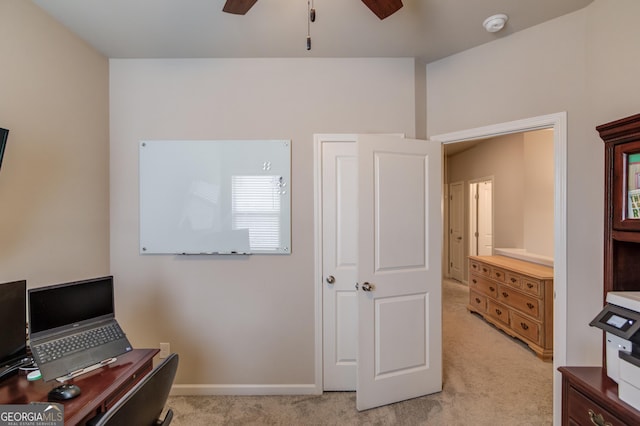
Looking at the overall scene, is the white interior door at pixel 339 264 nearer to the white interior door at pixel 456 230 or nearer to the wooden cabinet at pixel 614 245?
the wooden cabinet at pixel 614 245

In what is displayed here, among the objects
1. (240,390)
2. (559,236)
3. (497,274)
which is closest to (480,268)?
(497,274)

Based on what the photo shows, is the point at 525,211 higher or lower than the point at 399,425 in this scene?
higher

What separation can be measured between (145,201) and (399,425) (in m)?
2.48

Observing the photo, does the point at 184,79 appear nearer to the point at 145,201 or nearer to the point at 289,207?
the point at 145,201

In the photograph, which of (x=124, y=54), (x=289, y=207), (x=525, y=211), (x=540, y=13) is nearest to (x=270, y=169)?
(x=289, y=207)

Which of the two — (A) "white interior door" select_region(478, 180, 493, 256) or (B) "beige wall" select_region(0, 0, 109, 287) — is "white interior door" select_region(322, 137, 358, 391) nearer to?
(B) "beige wall" select_region(0, 0, 109, 287)

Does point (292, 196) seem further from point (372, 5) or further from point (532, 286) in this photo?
point (532, 286)

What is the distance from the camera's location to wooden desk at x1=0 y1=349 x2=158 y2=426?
3.36 ft

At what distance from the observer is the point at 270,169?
2.20 metres

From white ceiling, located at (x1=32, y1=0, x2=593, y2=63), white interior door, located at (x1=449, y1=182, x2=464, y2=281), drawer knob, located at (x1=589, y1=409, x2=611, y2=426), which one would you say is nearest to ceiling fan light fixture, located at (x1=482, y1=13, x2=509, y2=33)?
white ceiling, located at (x1=32, y1=0, x2=593, y2=63)

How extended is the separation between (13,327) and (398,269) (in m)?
2.12

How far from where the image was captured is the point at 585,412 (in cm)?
122

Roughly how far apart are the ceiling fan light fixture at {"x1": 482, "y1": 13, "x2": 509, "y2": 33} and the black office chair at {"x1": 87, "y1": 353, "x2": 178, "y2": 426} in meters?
2.51

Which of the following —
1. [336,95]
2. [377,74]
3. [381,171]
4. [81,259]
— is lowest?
[81,259]
